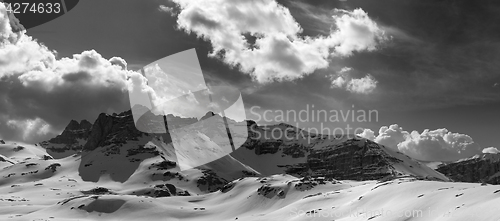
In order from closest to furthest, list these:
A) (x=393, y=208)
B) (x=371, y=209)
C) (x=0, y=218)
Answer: (x=393, y=208) < (x=371, y=209) < (x=0, y=218)

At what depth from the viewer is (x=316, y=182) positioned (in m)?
138

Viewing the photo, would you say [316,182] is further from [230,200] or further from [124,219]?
[124,219]

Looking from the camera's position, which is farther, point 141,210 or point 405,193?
point 141,210

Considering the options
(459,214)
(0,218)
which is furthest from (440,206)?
(0,218)

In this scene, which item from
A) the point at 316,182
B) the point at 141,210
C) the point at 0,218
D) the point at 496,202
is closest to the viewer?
the point at 496,202

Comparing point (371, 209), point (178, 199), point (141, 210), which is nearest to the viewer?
point (371, 209)

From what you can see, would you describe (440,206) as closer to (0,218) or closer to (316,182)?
(316,182)

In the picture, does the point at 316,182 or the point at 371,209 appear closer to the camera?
the point at 371,209

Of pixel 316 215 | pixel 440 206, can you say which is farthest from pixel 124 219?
pixel 440 206

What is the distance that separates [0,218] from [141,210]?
130 feet

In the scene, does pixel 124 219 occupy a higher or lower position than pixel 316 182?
lower

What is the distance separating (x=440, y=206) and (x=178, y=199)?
333 ft

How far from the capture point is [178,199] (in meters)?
148

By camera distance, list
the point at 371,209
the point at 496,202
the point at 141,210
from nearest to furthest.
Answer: the point at 496,202 → the point at 371,209 → the point at 141,210
